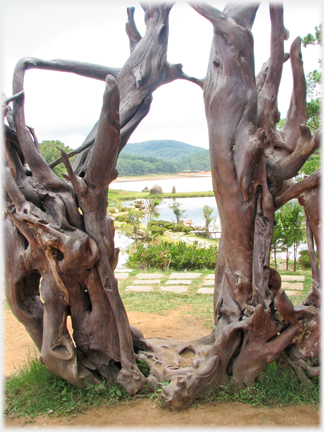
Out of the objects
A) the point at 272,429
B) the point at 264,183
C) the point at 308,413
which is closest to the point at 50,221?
the point at 264,183

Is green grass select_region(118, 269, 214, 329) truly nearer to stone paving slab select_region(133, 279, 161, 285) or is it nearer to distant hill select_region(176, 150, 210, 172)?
stone paving slab select_region(133, 279, 161, 285)

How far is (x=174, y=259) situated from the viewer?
8.19 m

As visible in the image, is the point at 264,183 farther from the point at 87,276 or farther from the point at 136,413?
the point at 136,413

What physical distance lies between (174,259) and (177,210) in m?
5.65

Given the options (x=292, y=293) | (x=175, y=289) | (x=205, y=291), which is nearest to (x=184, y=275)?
(x=175, y=289)

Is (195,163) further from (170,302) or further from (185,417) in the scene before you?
(185,417)

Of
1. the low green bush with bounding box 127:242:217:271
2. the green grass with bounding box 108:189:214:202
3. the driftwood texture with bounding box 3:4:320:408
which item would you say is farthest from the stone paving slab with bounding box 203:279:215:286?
the green grass with bounding box 108:189:214:202

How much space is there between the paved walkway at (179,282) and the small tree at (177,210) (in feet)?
19.7

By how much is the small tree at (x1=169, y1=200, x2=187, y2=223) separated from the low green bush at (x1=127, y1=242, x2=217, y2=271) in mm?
5109

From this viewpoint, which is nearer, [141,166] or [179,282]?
[179,282]

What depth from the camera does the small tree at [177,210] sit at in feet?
44.4

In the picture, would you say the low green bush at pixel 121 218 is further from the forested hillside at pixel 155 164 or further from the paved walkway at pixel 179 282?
the paved walkway at pixel 179 282

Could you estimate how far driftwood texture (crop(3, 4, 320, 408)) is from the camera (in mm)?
2898

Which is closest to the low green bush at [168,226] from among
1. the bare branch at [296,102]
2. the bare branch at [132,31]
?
the bare branch at [132,31]
